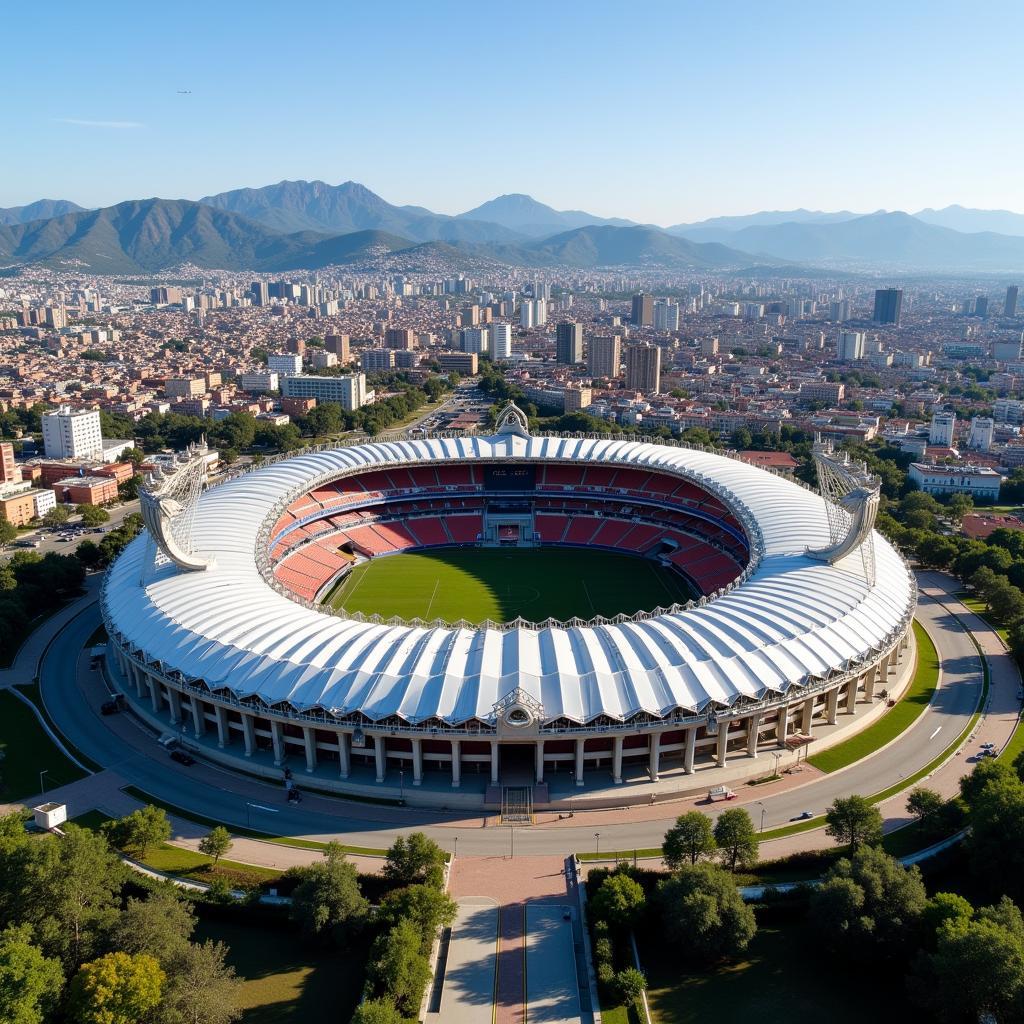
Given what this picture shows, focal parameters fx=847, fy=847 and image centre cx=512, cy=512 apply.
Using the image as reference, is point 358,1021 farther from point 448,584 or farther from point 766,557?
point 448,584

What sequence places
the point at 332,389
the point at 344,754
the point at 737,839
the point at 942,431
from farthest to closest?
the point at 332,389
the point at 942,431
the point at 344,754
the point at 737,839

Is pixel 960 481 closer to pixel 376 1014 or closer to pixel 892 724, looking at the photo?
pixel 892 724

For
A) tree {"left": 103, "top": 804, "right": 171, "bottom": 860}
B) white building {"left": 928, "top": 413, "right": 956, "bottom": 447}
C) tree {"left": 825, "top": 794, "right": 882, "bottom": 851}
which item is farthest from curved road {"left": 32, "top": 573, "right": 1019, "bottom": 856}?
white building {"left": 928, "top": 413, "right": 956, "bottom": 447}

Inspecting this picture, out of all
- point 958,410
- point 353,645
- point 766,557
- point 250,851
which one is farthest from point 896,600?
point 958,410

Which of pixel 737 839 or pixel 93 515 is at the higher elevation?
pixel 737 839

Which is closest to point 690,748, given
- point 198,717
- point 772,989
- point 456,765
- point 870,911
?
point 456,765

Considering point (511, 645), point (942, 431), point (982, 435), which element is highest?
point (511, 645)

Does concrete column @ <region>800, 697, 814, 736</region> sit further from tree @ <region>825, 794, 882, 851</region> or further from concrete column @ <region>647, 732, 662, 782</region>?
tree @ <region>825, 794, 882, 851</region>
